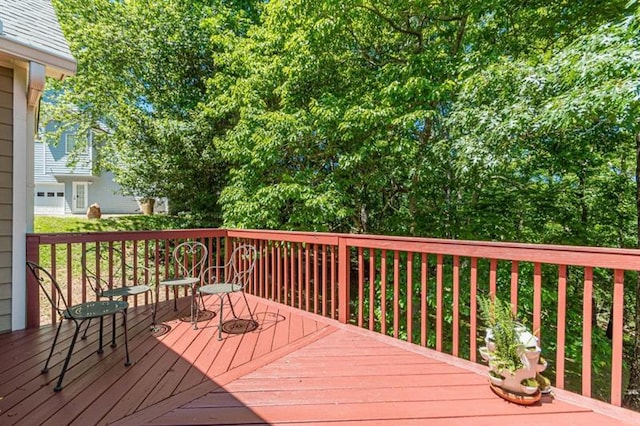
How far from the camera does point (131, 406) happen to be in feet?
6.30

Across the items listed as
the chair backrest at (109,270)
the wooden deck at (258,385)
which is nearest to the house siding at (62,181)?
the chair backrest at (109,270)

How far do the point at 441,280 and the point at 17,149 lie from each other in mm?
4120

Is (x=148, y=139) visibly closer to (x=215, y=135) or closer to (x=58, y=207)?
(x=215, y=135)

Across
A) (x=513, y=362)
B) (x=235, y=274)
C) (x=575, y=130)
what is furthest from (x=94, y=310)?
(x=575, y=130)

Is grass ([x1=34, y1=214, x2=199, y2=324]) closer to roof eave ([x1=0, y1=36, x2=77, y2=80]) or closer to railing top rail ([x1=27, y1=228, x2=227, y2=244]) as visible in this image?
railing top rail ([x1=27, y1=228, x2=227, y2=244])

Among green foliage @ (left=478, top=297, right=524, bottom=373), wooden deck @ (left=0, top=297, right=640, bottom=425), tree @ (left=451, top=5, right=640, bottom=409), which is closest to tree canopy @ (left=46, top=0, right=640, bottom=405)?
tree @ (left=451, top=5, right=640, bottom=409)

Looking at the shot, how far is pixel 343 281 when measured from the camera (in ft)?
10.9

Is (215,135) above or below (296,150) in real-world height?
above

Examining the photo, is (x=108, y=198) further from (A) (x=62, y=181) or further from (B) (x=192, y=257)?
(B) (x=192, y=257)

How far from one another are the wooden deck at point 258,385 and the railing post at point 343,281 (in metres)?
0.32

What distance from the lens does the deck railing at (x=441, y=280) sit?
6.72 ft

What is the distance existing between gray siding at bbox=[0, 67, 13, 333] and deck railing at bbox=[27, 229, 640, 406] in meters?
0.17

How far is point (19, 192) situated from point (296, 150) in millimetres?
3864

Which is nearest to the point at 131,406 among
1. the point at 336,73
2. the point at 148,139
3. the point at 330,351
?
the point at 330,351
